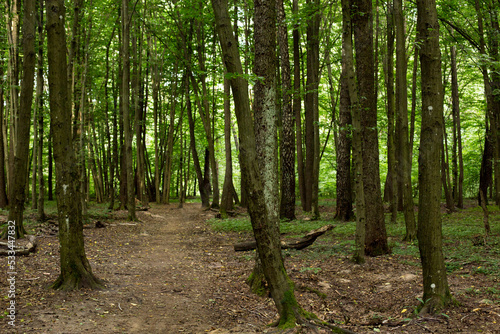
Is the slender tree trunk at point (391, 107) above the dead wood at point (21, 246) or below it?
above

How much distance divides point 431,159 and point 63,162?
5156 millimetres

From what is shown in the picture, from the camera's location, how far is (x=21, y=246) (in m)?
7.62

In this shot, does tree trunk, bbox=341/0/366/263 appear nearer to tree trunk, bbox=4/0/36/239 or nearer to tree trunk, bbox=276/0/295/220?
tree trunk, bbox=276/0/295/220

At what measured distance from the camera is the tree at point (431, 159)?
177 inches

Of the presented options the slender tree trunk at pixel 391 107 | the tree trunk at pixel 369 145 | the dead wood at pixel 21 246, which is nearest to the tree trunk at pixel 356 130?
the tree trunk at pixel 369 145

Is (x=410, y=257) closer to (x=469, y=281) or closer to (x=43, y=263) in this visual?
(x=469, y=281)

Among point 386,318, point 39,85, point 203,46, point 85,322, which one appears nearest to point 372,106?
point 386,318

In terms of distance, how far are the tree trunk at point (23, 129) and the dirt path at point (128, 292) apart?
1.05m

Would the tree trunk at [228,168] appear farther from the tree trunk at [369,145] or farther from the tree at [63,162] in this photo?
the tree at [63,162]

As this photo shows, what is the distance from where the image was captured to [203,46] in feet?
61.2

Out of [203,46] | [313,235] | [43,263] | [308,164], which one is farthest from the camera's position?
[203,46]

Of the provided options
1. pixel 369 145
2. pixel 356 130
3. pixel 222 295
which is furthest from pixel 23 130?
pixel 369 145

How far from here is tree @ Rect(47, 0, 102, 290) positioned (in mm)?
5398

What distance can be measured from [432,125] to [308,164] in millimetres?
11057
